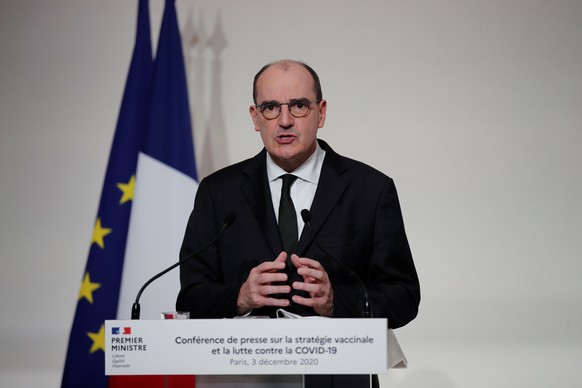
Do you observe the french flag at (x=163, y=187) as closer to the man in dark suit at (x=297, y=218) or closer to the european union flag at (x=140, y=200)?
the european union flag at (x=140, y=200)

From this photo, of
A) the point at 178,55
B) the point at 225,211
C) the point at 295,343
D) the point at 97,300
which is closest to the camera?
the point at 295,343

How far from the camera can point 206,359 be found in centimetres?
176

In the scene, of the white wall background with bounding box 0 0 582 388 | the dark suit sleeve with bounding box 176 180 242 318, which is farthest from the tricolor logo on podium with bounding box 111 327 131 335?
the white wall background with bounding box 0 0 582 388

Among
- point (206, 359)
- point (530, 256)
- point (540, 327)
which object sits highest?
point (530, 256)

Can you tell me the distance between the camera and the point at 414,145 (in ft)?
13.9

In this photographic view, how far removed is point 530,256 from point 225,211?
2.16 metres

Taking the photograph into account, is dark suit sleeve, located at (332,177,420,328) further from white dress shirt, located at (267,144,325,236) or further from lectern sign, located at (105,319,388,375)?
lectern sign, located at (105,319,388,375)

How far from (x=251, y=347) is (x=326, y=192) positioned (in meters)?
0.89

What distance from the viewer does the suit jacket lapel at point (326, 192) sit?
2.42m

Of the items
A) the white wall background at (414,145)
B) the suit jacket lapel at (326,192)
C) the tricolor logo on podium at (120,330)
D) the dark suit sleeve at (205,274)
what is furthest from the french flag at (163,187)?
the tricolor logo on podium at (120,330)

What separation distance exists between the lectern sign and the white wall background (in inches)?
98.9

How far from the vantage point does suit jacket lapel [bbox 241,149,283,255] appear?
8.14 feet

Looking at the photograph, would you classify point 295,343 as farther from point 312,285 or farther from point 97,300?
point 97,300

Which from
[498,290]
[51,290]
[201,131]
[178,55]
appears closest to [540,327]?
[498,290]
